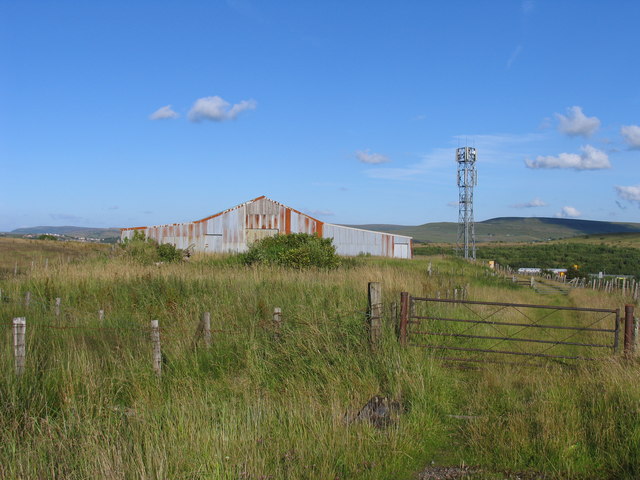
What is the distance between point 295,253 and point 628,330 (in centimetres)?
1745

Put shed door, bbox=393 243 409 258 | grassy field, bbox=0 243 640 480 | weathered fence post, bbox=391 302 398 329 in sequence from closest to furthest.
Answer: grassy field, bbox=0 243 640 480 < weathered fence post, bbox=391 302 398 329 < shed door, bbox=393 243 409 258

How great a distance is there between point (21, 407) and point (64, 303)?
29.0ft

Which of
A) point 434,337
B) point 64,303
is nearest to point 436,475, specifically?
point 434,337

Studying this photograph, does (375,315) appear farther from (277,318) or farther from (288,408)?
(288,408)

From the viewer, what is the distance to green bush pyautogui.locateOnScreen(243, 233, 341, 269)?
25.3 meters

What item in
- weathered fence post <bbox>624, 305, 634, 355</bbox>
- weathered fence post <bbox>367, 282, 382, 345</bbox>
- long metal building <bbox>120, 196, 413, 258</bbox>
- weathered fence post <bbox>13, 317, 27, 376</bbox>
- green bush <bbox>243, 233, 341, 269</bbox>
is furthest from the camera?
long metal building <bbox>120, 196, 413, 258</bbox>

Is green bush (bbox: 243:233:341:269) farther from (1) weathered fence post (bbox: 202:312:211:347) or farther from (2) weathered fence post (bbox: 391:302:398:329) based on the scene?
(1) weathered fence post (bbox: 202:312:211:347)

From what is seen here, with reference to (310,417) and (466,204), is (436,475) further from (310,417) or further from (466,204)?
(466,204)

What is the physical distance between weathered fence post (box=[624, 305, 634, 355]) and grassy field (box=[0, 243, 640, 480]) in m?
0.47

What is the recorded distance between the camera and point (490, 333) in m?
13.6

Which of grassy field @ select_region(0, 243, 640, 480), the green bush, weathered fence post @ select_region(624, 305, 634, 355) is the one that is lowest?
grassy field @ select_region(0, 243, 640, 480)

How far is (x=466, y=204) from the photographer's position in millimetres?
58906

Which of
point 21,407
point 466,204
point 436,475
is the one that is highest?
point 466,204

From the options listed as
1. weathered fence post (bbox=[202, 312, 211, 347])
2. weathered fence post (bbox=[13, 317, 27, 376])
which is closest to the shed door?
weathered fence post (bbox=[202, 312, 211, 347])
